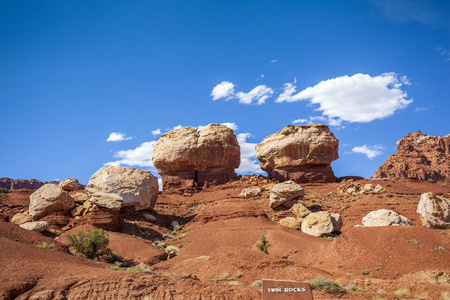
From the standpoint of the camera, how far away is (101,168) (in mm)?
30484

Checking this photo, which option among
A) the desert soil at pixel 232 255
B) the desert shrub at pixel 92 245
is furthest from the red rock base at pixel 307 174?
the desert shrub at pixel 92 245

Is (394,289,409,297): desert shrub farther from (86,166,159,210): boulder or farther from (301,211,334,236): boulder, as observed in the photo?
(86,166,159,210): boulder

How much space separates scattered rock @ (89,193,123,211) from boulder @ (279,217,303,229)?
1139 cm

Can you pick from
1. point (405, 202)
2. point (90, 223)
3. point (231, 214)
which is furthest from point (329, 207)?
point (90, 223)

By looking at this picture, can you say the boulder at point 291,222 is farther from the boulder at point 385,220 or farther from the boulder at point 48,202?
the boulder at point 48,202

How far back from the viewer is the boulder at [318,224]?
77.4 ft

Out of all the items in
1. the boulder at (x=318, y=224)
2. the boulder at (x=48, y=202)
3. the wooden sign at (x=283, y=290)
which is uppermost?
the boulder at (x=48, y=202)

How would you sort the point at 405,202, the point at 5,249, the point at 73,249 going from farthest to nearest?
the point at 405,202, the point at 73,249, the point at 5,249

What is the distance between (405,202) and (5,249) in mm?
25789

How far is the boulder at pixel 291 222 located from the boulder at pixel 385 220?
14.6ft

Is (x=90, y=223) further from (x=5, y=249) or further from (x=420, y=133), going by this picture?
(x=420, y=133)

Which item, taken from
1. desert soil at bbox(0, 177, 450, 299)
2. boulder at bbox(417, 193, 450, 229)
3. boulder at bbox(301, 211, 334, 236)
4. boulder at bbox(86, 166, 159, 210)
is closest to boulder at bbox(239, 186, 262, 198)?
desert soil at bbox(0, 177, 450, 299)

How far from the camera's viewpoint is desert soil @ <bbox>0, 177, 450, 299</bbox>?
10445mm

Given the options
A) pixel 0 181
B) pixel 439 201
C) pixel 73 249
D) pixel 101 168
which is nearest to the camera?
pixel 73 249
